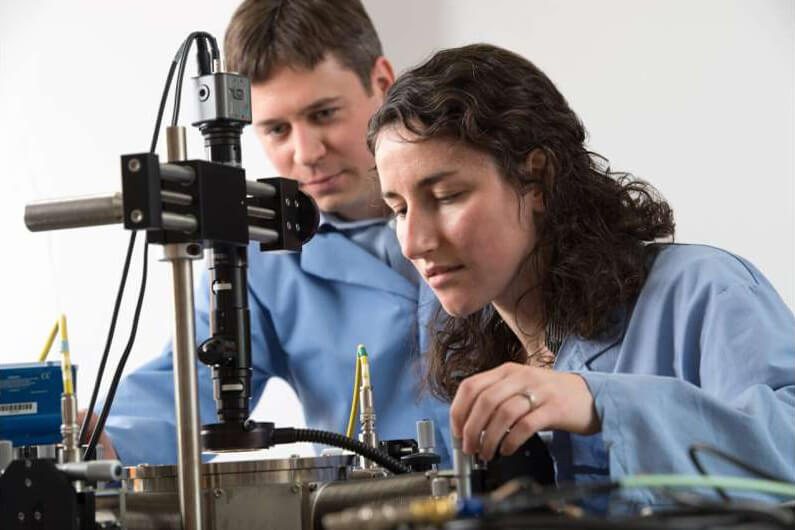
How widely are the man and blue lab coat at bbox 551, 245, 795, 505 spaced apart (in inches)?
26.2

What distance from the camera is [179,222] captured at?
98cm

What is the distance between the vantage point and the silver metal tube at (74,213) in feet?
3.11

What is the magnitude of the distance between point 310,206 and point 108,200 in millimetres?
254

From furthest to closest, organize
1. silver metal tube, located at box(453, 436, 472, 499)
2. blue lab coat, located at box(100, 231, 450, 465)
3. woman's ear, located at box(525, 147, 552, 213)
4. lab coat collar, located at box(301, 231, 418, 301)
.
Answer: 1. lab coat collar, located at box(301, 231, 418, 301)
2. blue lab coat, located at box(100, 231, 450, 465)
3. woman's ear, located at box(525, 147, 552, 213)
4. silver metal tube, located at box(453, 436, 472, 499)

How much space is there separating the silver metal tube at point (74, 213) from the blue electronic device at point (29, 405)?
21cm

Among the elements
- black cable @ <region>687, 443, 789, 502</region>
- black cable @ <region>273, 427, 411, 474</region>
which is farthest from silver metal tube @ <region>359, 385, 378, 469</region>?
black cable @ <region>687, 443, 789, 502</region>

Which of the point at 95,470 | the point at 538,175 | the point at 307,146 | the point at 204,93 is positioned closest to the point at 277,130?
the point at 307,146

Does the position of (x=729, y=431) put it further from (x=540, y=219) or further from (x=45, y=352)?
(x=45, y=352)

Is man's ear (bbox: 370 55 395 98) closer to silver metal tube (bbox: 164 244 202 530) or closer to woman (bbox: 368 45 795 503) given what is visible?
woman (bbox: 368 45 795 503)

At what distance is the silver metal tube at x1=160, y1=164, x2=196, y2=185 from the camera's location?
974mm

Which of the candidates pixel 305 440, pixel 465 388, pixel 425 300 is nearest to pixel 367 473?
pixel 305 440

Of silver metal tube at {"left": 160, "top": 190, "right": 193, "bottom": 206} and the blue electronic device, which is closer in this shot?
silver metal tube at {"left": 160, "top": 190, "right": 193, "bottom": 206}

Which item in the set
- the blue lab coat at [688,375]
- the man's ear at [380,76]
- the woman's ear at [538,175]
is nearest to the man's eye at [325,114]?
the man's ear at [380,76]

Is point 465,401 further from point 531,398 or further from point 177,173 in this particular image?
point 177,173
